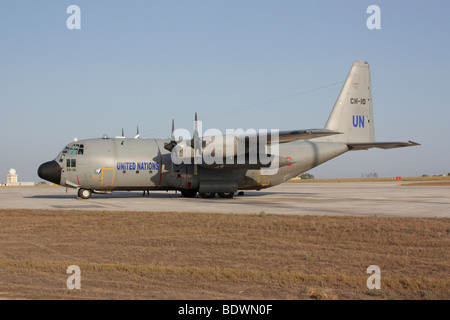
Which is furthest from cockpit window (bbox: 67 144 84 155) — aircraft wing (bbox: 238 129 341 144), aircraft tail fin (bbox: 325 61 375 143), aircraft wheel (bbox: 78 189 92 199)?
aircraft tail fin (bbox: 325 61 375 143)

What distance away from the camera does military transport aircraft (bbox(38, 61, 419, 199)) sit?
26.4 meters

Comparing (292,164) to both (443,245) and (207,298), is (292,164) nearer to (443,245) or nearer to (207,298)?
(443,245)

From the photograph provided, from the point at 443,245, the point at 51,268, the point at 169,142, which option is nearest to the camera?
the point at 51,268

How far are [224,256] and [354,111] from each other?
22979mm

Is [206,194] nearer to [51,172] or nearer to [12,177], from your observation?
[51,172]

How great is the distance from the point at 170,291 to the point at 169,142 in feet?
70.0

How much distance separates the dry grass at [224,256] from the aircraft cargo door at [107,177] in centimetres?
965

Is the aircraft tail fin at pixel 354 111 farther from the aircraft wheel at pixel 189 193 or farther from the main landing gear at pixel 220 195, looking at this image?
the aircraft wheel at pixel 189 193

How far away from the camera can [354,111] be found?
3095cm

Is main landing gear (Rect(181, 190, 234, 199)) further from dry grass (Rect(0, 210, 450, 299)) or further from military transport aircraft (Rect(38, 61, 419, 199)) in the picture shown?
dry grass (Rect(0, 210, 450, 299))

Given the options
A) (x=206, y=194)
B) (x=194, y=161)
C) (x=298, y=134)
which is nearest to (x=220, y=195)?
(x=206, y=194)

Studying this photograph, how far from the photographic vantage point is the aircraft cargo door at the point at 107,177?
87.0ft

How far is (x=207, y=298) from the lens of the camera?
23.6ft
